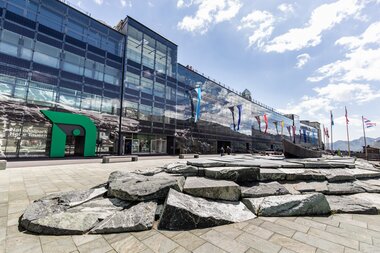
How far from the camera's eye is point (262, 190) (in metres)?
4.87

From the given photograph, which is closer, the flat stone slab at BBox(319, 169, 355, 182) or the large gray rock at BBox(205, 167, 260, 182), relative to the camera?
the large gray rock at BBox(205, 167, 260, 182)

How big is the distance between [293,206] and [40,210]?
18.6 ft

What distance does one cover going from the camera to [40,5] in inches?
792

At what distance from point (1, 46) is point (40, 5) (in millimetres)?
6889

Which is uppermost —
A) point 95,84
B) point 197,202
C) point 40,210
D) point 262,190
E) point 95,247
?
point 95,84

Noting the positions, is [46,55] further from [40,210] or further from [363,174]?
[363,174]

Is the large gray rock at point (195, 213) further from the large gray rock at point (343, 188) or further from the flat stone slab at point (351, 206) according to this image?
the large gray rock at point (343, 188)

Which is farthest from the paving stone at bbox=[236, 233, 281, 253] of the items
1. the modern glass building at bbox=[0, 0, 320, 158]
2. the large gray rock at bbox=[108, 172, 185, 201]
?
the modern glass building at bbox=[0, 0, 320, 158]

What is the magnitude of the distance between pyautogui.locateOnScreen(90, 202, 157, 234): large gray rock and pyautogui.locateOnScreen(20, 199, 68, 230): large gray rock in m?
1.21

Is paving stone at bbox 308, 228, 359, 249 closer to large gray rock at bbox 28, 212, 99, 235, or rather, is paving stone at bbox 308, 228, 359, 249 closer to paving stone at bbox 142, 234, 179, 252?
paving stone at bbox 142, 234, 179, 252

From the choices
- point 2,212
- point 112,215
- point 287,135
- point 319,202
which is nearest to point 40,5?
point 2,212

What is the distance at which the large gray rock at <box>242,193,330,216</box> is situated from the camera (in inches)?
162

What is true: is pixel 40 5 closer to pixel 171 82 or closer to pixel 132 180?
pixel 171 82

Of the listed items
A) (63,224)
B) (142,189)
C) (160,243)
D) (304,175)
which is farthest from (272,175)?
(63,224)
